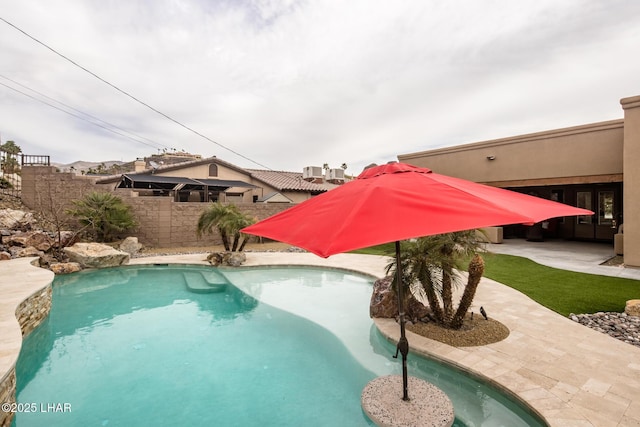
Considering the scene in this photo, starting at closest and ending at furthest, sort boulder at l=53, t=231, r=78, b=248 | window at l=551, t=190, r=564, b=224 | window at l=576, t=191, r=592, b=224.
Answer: boulder at l=53, t=231, r=78, b=248 → window at l=576, t=191, r=592, b=224 → window at l=551, t=190, r=564, b=224

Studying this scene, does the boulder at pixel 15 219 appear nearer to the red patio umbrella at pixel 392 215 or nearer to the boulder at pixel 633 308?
the red patio umbrella at pixel 392 215

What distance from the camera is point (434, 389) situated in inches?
178

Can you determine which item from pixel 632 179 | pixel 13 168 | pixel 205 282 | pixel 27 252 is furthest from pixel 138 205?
pixel 632 179

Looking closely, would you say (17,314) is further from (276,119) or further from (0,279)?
(276,119)

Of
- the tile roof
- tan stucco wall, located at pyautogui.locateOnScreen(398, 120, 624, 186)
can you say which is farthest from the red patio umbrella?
the tile roof

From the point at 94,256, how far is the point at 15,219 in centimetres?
698

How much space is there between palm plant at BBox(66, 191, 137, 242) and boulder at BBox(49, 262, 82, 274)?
3999 millimetres

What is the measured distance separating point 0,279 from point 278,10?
14132 mm

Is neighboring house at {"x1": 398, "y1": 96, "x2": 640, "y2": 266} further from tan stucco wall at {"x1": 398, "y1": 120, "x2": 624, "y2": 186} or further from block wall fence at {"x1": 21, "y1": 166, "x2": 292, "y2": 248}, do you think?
block wall fence at {"x1": 21, "y1": 166, "x2": 292, "y2": 248}

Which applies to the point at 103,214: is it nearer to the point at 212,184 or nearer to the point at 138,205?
the point at 138,205

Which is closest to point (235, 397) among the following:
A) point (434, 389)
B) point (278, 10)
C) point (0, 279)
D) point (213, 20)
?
point (434, 389)

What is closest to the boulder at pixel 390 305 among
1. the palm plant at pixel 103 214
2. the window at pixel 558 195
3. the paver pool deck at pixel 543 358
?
the paver pool deck at pixel 543 358

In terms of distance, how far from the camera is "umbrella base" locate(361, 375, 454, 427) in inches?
151

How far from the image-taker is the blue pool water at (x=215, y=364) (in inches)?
177
